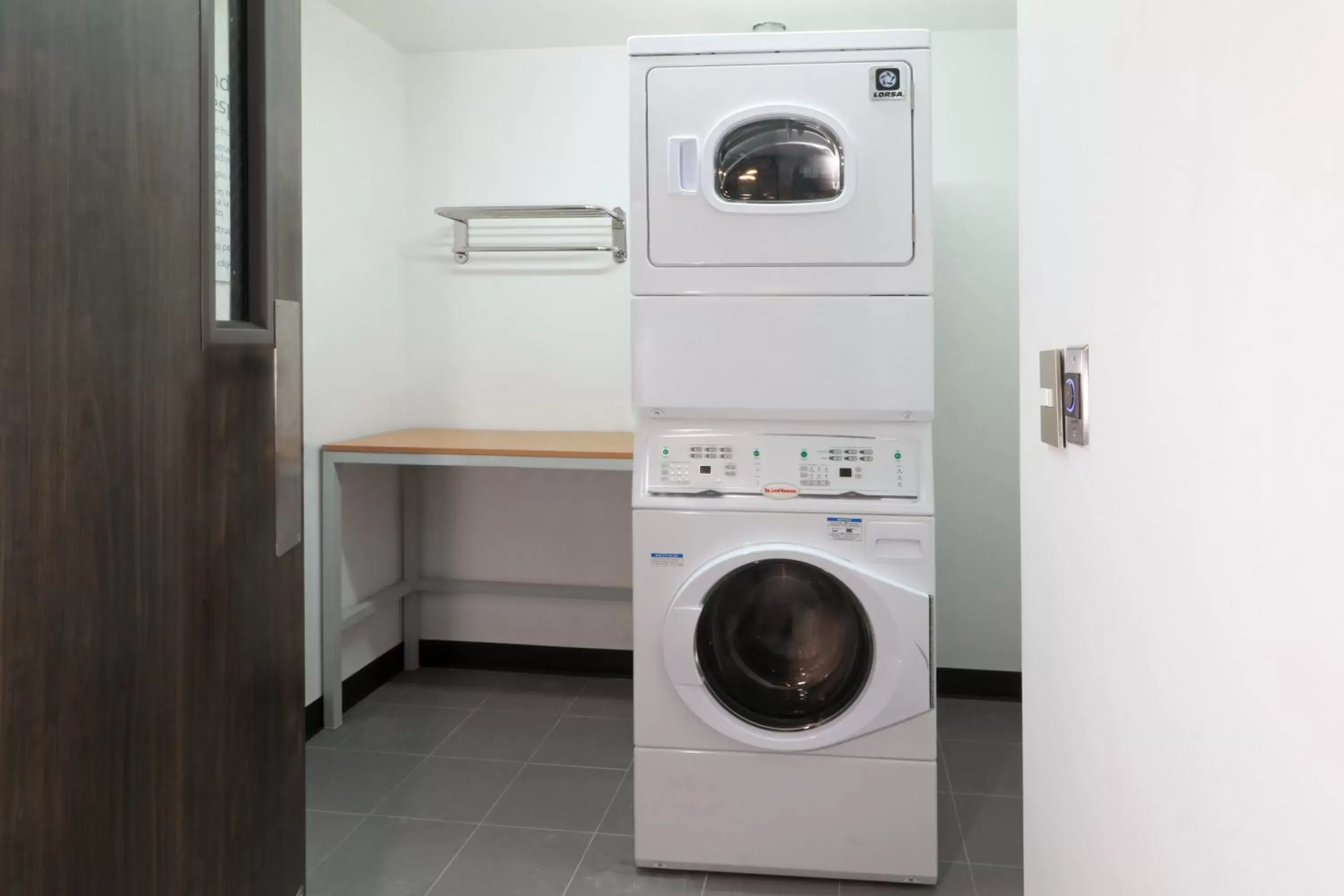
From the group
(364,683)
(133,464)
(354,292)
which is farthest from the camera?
(364,683)

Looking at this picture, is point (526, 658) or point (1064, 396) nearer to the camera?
point (1064, 396)

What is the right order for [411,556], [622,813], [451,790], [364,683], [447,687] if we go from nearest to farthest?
[622,813] → [451,790] → [364,683] → [447,687] → [411,556]

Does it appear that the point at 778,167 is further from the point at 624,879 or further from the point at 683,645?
the point at 624,879

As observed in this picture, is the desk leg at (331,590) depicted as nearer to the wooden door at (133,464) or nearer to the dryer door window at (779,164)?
the dryer door window at (779,164)

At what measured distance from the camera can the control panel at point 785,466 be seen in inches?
78.6

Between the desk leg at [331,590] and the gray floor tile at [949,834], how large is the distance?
1.81 meters

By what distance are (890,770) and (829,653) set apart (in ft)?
0.90

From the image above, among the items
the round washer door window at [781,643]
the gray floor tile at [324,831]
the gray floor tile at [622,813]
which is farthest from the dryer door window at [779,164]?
the gray floor tile at [324,831]

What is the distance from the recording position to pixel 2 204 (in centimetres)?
65

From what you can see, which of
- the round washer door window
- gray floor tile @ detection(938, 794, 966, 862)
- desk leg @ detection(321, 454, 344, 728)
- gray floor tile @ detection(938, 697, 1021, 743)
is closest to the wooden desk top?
desk leg @ detection(321, 454, 344, 728)

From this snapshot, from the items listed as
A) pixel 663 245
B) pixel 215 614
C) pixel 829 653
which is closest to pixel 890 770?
pixel 829 653

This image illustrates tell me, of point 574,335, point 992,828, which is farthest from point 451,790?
point 574,335

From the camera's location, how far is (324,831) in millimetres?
2207

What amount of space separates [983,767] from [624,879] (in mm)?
1149
